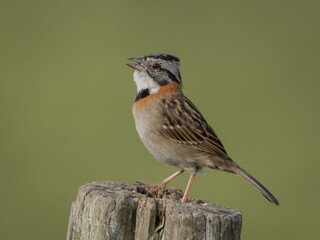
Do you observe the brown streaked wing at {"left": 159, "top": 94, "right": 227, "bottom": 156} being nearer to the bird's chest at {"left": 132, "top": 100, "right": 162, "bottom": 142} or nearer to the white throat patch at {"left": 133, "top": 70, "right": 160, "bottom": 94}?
the bird's chest at {"left": 132, "top": 100, "right": 162, "bottom": 142}

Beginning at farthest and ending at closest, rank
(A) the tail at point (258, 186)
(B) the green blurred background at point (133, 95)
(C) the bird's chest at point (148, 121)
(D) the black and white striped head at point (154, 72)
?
(B) the green blurred background at point (133, 95)
(D) the black and white striped head at point (154, 72)
(C) the bird's chest at point (148, 121)
(A) the tail at point (258, 186)

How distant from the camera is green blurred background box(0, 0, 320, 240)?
10680mm

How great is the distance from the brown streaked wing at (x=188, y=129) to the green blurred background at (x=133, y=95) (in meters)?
3.20

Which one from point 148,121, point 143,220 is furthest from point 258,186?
point 143,220

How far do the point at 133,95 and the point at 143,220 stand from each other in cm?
802

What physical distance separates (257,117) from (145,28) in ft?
12.2

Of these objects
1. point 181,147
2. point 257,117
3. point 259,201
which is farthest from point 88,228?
point 257,117

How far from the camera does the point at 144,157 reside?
446 inches

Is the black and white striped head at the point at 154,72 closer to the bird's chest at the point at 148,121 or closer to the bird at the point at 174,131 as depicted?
the bird at the point at 174,131

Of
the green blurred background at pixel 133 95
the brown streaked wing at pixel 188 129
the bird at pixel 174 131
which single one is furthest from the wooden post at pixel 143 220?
the green blurred background at pixel 133 95

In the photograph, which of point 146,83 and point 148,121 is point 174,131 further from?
point 146,83

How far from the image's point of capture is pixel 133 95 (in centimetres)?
1292

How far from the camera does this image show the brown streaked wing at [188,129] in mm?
7035

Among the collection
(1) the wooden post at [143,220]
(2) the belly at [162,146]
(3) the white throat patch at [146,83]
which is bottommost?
(1) the wooden post at [143,220]
